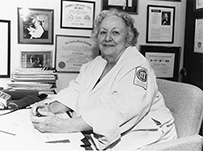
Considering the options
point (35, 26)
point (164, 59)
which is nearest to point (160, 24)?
point (164, 59)

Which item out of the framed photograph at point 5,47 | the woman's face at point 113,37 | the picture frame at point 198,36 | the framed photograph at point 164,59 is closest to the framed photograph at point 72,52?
the framed photograph at point 5,47

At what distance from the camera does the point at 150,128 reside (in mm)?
1323

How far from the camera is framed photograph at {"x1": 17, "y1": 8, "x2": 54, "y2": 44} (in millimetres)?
2102

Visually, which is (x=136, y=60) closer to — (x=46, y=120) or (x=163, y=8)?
(x=46, y=120)

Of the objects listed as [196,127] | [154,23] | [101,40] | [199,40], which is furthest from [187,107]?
[154,23]

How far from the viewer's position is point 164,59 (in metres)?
2.39

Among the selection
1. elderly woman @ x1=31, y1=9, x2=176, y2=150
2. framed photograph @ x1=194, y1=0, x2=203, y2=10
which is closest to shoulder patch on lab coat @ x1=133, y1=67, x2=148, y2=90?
elderly woman @ x1=31, y1=9, x2=176, y2=150

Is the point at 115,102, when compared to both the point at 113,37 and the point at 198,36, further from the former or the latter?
the point at 198,36

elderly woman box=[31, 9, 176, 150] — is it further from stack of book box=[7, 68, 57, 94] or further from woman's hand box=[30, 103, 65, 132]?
stack of book box=[7, 68, 57, 94]

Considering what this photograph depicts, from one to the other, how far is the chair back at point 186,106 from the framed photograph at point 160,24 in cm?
90

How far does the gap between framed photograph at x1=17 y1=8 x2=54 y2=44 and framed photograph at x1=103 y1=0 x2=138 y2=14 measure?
1.54 feet

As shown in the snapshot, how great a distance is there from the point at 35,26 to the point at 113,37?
0.81 metres

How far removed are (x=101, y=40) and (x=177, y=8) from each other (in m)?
1.05

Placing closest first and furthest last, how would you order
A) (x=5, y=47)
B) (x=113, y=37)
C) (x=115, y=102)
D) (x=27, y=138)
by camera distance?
(x=27, y=138) < (x=115, y=102) < (x=113, y=37) < (x=5, y=47)
